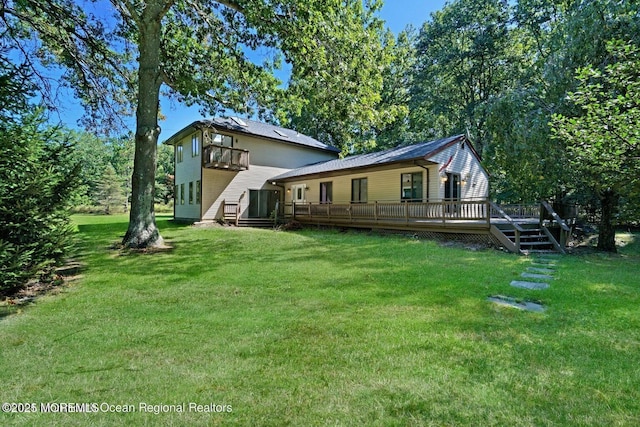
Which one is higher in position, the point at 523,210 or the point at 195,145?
the point at 195,145

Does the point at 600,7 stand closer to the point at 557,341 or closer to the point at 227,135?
the point at 557,341

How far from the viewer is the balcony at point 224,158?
1736 centimetres

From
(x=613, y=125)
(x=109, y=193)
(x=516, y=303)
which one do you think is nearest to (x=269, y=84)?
(x=613, y=125)

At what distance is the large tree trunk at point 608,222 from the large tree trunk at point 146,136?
15386 mm

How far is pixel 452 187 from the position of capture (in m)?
15.6

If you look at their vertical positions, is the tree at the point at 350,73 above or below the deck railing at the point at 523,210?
above

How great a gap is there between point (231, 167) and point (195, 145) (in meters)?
3.13

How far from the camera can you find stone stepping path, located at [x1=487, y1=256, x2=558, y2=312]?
15.3 ft

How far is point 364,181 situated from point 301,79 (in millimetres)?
7029

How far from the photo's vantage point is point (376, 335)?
349 cm

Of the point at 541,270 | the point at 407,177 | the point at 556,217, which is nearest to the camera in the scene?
the point at 541,270

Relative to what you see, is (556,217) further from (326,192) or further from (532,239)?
(326,192)

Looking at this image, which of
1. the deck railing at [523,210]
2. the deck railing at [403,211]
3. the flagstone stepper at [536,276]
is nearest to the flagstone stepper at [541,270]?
the flagstone stepper at [536,276]

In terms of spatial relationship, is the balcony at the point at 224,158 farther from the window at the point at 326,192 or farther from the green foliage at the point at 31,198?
the green foliage at the point at 31,198
